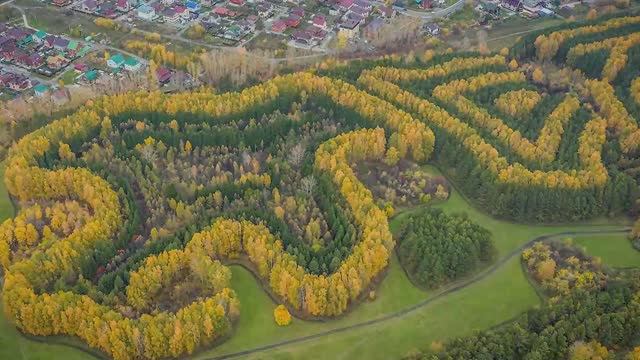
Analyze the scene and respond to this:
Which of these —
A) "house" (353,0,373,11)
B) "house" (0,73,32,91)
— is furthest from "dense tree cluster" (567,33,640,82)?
"house" (0,73,32,91)

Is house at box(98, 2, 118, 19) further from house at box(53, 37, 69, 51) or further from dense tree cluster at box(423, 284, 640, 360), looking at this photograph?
dense tree cluster at box(423, 284, 640, 360)

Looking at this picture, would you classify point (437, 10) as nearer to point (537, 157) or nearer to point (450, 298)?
point (537, 157)

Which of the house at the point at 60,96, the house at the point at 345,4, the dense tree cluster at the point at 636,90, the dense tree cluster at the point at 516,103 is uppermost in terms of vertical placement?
the dense tree cluster at the point at 636,90

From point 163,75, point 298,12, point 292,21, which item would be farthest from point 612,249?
point 298,12

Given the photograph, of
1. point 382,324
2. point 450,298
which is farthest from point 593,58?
point 382,324

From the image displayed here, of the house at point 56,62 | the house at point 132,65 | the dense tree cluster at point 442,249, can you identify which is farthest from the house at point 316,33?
the dense tree cluster at point 442,249

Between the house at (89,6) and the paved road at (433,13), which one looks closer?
the house at (89,6)

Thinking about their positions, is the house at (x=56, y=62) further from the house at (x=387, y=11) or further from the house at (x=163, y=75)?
the house at (x=387, y=11)

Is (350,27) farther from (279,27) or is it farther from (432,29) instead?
(432,29)
